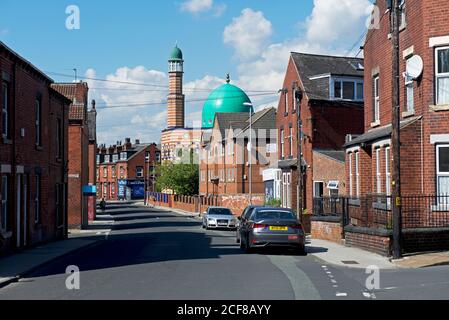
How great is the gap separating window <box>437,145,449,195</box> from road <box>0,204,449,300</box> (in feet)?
15.6

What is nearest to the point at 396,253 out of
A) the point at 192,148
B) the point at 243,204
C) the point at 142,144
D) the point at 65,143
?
the point at 65,143

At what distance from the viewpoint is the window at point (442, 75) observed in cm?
2186

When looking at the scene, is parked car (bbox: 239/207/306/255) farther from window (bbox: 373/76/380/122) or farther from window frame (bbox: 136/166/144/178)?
window frame (bbox: 136/166/144/178)

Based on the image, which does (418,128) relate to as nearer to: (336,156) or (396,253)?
(396,253)

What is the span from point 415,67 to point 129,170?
10443cm

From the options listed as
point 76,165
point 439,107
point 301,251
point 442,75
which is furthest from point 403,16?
point 76,165

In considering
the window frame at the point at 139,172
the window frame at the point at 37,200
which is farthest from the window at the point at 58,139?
the window frame at the point at 139,172

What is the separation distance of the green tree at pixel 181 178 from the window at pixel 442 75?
68.8 meters

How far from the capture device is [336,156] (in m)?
40.6

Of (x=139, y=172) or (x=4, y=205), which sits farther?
(x=139, y=172)

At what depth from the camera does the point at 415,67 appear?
22250mm

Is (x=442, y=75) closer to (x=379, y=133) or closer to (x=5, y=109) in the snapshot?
(x=379, y=133)

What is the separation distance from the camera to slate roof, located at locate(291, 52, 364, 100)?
43.1 metres
